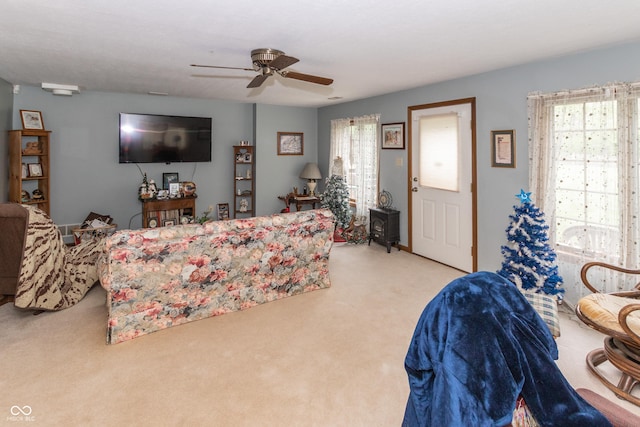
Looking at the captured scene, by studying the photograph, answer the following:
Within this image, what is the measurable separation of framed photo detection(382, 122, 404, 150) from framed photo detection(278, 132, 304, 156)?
7.24ft

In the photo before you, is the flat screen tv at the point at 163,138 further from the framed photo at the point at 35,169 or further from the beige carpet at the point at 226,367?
the beige carpet at the point at 226,367

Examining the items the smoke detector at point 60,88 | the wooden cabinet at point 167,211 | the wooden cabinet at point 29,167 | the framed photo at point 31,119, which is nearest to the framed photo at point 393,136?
the wooden cabinet at point 167,211

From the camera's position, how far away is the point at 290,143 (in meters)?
7.37

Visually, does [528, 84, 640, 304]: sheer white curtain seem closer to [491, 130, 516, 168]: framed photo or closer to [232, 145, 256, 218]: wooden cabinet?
[491, 130, 516, 168]: framed photo

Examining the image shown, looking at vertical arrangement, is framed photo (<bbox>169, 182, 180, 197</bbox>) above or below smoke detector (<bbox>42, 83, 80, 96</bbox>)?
below

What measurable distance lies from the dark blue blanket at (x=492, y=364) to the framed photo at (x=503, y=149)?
3.26 meters

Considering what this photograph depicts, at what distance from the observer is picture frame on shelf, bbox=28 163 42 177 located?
5035mm

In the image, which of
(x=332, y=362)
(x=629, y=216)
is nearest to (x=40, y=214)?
(x=332, y=362)

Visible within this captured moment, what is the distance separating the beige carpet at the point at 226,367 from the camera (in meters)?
2.07

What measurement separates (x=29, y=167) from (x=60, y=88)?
Result: 1.22 metres

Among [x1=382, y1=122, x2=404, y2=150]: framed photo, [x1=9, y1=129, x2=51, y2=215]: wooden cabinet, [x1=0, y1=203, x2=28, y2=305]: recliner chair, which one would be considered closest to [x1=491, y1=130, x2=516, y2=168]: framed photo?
[x1=382, y1=122, x2=404, y2=150]: framed photo

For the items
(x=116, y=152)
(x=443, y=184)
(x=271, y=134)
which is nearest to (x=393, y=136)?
(x=443, y=184)

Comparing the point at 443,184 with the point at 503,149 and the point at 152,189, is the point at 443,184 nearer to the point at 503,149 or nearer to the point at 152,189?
the point at 503,149

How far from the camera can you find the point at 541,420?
1070mm
